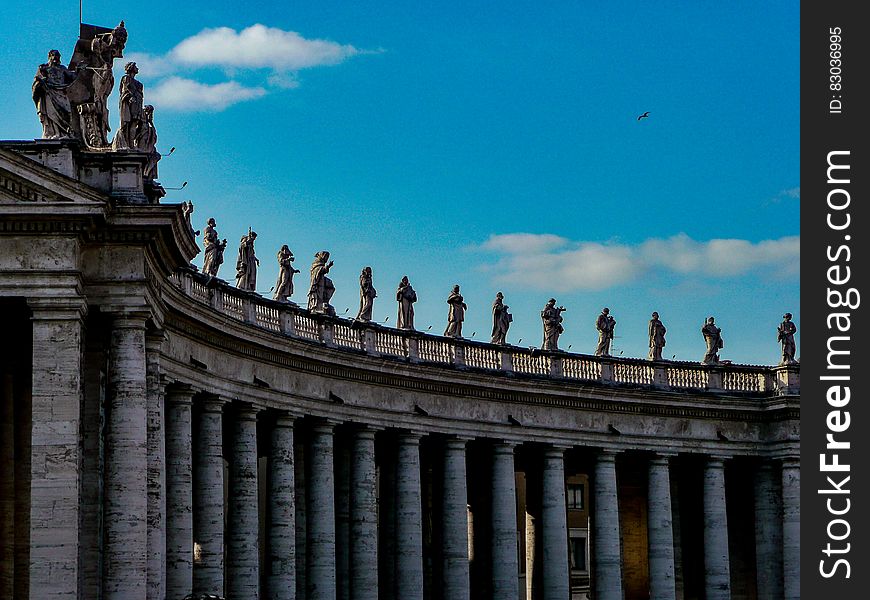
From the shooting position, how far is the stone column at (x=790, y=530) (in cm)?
12025

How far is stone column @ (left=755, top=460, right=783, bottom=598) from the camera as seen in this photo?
399ft

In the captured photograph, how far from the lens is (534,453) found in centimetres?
11800

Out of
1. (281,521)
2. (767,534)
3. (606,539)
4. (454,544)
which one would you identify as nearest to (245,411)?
(281,521)

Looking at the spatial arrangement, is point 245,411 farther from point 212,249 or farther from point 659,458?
point 659,458

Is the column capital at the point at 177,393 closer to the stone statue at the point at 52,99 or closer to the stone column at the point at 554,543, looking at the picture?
the stone statue at the point at 52,99

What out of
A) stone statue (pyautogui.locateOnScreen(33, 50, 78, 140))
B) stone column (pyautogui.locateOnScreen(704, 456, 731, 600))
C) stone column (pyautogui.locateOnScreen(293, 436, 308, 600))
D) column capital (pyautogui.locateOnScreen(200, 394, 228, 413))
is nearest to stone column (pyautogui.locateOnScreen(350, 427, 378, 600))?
stone column (pyautogui.locateOnScreen(293, 436, 308, 600))

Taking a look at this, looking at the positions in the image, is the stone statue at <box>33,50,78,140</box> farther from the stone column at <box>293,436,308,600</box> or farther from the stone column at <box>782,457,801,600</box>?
the stone column at <box>782,457,801,600</box>

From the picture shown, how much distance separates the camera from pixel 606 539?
377ft

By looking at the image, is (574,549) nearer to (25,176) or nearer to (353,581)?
(353,581)

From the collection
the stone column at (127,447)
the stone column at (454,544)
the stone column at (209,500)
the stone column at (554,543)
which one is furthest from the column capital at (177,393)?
the stone column at (554,543)

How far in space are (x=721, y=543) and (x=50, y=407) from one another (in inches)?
2350

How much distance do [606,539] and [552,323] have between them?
42.5 ft

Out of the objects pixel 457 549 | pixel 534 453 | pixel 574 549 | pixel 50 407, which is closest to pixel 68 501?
pixel 50 407
